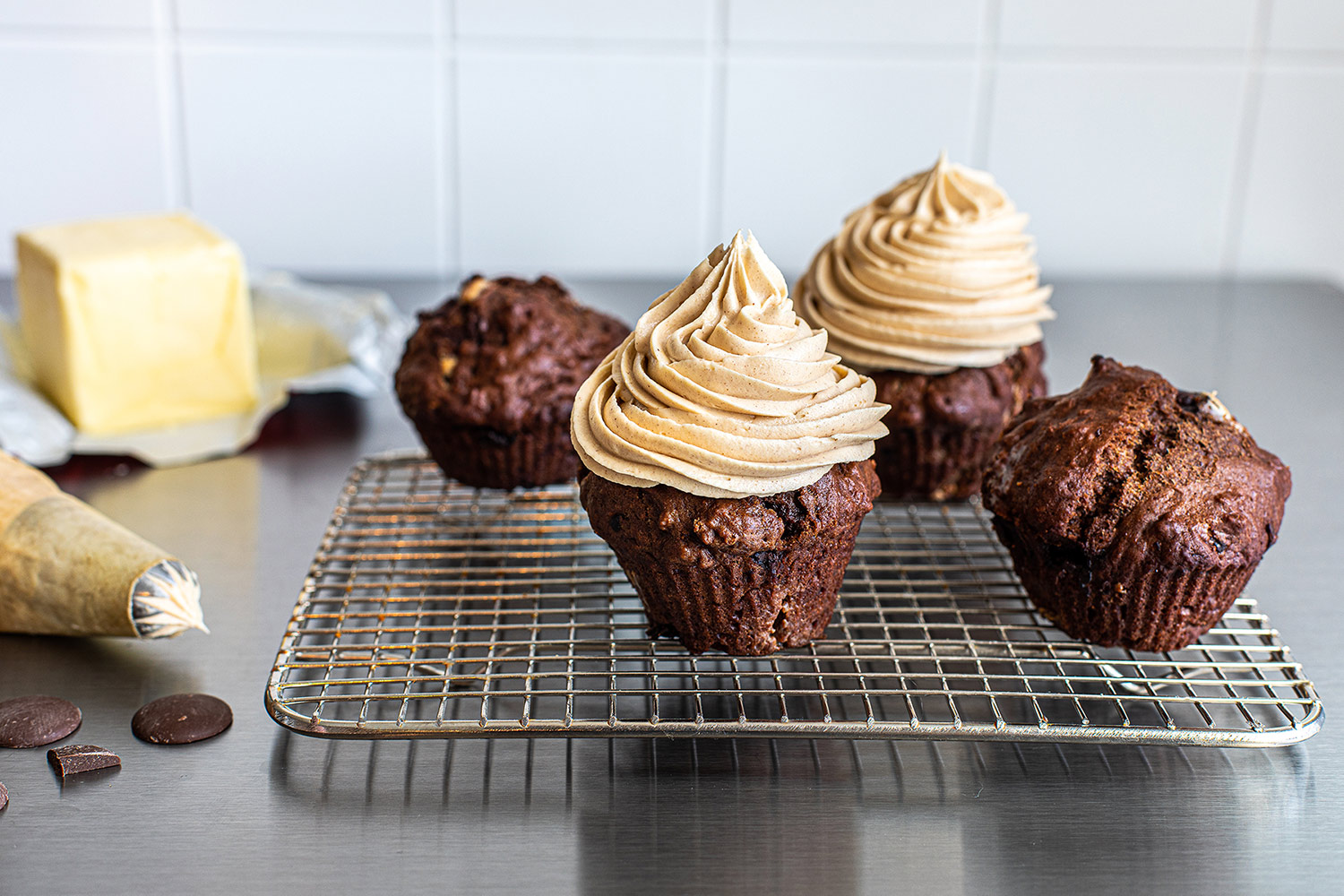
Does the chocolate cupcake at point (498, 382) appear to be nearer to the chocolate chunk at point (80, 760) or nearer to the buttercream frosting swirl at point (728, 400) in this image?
the buttercream frosting swirl at point (728, 400)

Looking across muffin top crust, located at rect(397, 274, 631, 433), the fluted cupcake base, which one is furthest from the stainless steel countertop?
muffin top crust, located at rect(397, 274, 631, 433)

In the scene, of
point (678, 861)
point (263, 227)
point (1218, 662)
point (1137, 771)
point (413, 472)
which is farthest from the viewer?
point (263, 227)

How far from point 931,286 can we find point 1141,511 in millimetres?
500

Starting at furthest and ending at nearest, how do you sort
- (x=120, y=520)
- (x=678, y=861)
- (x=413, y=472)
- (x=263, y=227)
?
(x=263, y=227) < (x=413, y=472) < (x=120, y=520) < (x=678, y=861)

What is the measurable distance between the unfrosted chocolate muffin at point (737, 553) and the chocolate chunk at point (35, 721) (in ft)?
2.02

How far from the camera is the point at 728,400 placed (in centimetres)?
139

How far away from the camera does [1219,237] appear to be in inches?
123

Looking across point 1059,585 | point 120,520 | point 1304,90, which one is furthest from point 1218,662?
point 1304,90

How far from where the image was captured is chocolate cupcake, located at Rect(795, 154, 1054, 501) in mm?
1788

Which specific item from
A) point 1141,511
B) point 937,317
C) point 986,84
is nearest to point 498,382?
point 937,317

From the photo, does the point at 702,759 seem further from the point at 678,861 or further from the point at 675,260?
the point at 675,260

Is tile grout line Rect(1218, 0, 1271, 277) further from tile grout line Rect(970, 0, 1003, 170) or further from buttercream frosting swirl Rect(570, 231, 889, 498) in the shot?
buttercream frosting swirl Rect(570, 231, 889, 498)

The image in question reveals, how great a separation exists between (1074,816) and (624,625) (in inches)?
21.2

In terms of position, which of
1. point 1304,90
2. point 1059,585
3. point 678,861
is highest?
point 1304,90
